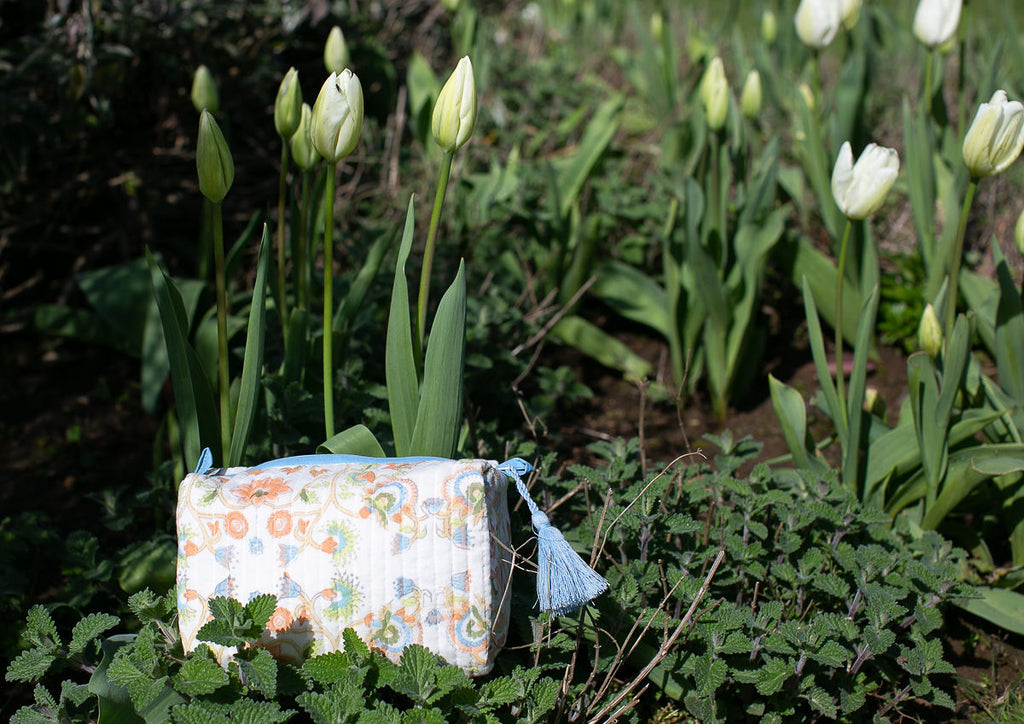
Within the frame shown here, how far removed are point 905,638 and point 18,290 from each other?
2378 millimetres

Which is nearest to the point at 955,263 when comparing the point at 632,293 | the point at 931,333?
the point at 931,333

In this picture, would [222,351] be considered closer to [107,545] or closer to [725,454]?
[107,545]

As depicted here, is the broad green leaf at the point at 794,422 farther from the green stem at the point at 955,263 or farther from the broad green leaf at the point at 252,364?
the broad green leaf at the point at 252,364

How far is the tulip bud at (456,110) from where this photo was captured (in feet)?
3.77

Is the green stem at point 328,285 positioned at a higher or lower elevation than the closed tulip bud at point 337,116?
lower

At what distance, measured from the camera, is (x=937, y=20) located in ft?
6.33

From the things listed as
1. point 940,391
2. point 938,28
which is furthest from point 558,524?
point 938,28

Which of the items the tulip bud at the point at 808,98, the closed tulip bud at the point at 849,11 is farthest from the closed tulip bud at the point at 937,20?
the tulip bud at the point at 808,98

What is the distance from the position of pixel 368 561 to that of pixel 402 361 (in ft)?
1.08

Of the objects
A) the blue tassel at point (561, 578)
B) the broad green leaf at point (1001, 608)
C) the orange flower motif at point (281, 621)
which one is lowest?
the broad green leaf at point (1001, 608)

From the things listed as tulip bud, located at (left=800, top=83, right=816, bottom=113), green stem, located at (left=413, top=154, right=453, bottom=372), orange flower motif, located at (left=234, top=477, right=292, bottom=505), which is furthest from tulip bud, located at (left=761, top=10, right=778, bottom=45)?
orange flower motif, located at (left=234, top=477, right=292, bottom=505)

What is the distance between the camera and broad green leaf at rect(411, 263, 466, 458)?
47.8 inches

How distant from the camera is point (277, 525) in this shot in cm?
112

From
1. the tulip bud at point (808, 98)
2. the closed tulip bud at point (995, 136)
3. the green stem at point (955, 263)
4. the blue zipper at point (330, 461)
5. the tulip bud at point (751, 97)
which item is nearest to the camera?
the blue zipper at point (330, 461)
